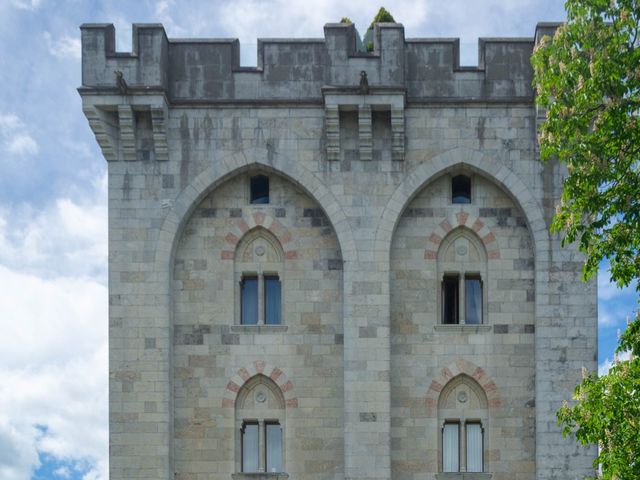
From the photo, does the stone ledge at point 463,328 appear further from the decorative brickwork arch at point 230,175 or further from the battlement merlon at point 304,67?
the battlement merlon at point 304,67

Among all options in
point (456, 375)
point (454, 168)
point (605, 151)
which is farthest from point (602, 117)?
point (456, 375)

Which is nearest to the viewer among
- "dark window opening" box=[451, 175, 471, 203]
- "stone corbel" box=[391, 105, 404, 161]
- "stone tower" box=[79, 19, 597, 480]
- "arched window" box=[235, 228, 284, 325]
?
"stone tower" box=[79, 19, 597, 480]

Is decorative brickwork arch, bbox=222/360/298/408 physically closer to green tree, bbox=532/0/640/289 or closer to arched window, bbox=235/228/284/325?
arched window, bbox=235/228/284/325

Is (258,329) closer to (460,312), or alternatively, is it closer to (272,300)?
(272,300)

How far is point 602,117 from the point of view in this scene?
1698cm

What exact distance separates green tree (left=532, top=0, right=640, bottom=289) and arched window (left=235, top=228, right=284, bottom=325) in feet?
32.8

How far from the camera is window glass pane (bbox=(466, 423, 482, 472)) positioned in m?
25.3

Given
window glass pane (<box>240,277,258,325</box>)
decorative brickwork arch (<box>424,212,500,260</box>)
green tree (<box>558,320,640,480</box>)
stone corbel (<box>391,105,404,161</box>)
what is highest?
stone corbel (<box>391,105,404,161</box>)

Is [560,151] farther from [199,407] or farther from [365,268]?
[199,407]

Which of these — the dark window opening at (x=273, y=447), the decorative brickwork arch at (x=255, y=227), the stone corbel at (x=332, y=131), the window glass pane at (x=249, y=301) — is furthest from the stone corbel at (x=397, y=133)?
the dark window opening at (x=273, y=447)

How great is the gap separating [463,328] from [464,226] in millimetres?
2524

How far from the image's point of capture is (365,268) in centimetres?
2503

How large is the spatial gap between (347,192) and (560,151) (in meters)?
8.78

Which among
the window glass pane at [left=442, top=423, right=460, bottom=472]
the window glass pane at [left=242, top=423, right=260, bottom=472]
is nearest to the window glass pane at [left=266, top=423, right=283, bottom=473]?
the window glass pane at [left=242, top=423, right=260, bottom=472]
